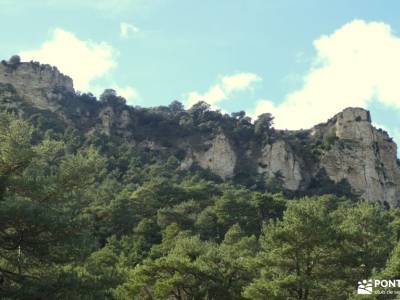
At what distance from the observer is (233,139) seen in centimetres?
8838

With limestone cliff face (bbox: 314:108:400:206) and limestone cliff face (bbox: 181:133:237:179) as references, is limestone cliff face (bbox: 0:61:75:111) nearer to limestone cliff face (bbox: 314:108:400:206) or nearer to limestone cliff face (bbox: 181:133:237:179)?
limestone cliff face (bbox: 181:133:237:179)

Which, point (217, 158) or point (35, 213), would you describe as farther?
point (217, 158)

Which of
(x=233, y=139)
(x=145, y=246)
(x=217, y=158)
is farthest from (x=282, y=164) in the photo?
(x=145, y=246)

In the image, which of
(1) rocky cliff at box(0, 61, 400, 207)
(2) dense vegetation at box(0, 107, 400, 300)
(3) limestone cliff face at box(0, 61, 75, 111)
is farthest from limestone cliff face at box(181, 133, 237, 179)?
(2) dense vegetation at box(0, 107, 400, 300)

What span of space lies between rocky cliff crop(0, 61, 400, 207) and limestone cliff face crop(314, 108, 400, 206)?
162mm

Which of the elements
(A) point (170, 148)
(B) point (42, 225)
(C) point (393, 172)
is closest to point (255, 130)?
(A) point (170, 148)

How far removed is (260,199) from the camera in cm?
4944

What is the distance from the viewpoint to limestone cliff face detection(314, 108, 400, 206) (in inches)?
3290

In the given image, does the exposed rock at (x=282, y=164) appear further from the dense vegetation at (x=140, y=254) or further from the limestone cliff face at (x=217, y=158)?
the dense vegetation at (x=140, y=254)

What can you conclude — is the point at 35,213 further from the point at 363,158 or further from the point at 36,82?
the point at 36,82

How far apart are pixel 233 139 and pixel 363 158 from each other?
2192cm

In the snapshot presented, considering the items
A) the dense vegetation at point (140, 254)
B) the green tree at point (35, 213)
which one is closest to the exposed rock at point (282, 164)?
the dense vegetation at point (140, 254)

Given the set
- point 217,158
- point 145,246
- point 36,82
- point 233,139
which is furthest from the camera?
point 36,82

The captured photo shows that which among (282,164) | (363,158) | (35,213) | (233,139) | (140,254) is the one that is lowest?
(140,254)
